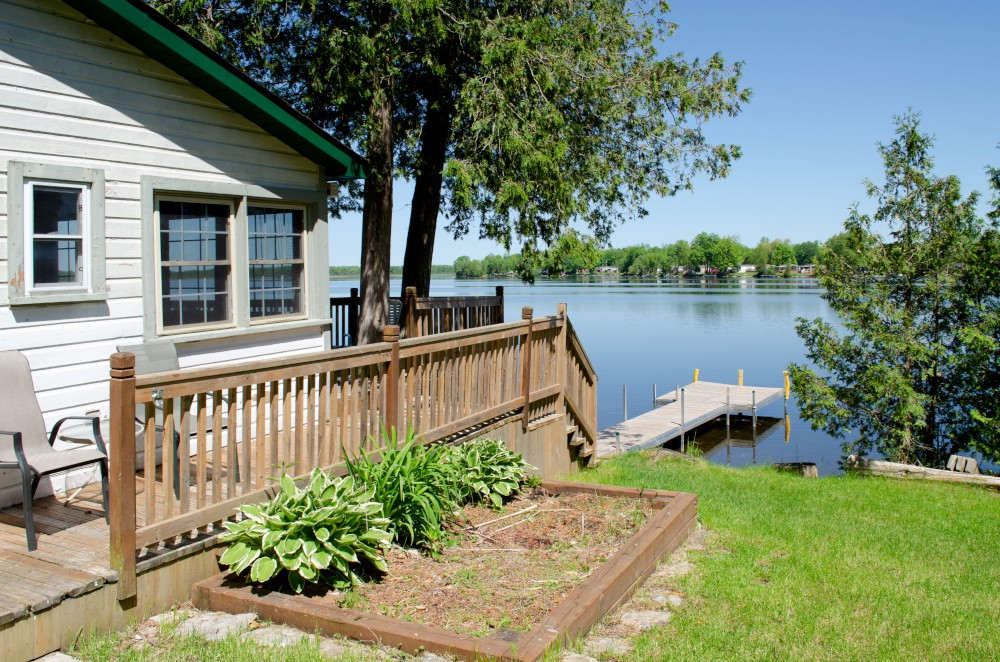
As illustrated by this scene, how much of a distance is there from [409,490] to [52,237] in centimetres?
305

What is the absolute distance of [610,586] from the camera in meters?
4.39

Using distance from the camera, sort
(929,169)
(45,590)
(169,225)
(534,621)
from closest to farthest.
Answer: (45,590) < (534,621) < (169,225) < (929,169)

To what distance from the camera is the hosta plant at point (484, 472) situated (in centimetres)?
613

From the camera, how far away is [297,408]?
16.5ft

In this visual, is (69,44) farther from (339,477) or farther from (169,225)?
(339,477)

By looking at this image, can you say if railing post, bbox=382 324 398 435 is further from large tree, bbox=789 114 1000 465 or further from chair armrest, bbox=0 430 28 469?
large tree, bbox=789 114 1000 465

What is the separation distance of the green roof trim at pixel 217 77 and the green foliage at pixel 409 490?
3198mm

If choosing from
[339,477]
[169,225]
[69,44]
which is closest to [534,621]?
[339,477]

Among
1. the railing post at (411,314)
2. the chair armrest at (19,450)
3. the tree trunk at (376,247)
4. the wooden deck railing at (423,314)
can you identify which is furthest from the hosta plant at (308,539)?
the tree trunk at (376,247)

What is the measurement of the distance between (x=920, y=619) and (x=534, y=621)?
2242 mm

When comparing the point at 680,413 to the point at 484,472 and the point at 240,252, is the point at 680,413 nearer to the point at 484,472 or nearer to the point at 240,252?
the point at 484,472

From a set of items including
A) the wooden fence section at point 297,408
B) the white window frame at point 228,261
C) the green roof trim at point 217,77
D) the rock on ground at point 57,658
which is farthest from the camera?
the white window frame at point 228,261

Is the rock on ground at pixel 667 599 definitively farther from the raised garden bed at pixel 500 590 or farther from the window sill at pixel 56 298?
the window sill at pixel 56 298

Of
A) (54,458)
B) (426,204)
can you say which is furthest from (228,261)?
(426,204)
